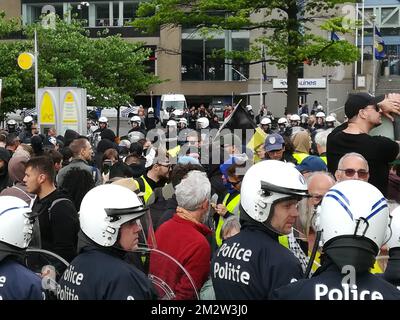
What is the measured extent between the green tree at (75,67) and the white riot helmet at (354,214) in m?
25.9

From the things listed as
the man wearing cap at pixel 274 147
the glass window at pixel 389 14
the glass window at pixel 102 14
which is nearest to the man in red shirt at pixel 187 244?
the man wearing cap at pixel 274 147

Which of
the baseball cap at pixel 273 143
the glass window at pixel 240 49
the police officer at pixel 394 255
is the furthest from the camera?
the glass window at pixel 240 49

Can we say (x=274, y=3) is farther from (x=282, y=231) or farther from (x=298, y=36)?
(x=282, y=231)

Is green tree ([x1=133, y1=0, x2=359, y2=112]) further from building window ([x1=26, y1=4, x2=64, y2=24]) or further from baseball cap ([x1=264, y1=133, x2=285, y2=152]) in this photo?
building window ([x1=26, y1=4, x2=64, y2=24])

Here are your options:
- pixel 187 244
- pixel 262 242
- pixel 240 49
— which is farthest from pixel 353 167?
pixel 240 49

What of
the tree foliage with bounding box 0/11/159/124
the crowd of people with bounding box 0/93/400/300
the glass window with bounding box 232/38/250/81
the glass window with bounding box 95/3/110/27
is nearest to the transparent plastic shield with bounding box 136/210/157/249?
the crowd of people with bounding box 0/93/400/300

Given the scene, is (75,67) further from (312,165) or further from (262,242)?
(262,242)

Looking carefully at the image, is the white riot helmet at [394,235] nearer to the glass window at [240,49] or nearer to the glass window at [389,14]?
the glass window at [389,14]

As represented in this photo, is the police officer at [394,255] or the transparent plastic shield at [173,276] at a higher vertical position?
the police officer at [394,255]

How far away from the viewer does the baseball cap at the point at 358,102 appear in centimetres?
584

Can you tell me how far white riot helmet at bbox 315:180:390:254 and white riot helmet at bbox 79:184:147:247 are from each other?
1.14 m

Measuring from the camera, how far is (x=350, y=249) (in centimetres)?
299

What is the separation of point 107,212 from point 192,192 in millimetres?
1352

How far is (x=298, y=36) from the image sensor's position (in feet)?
77.6
